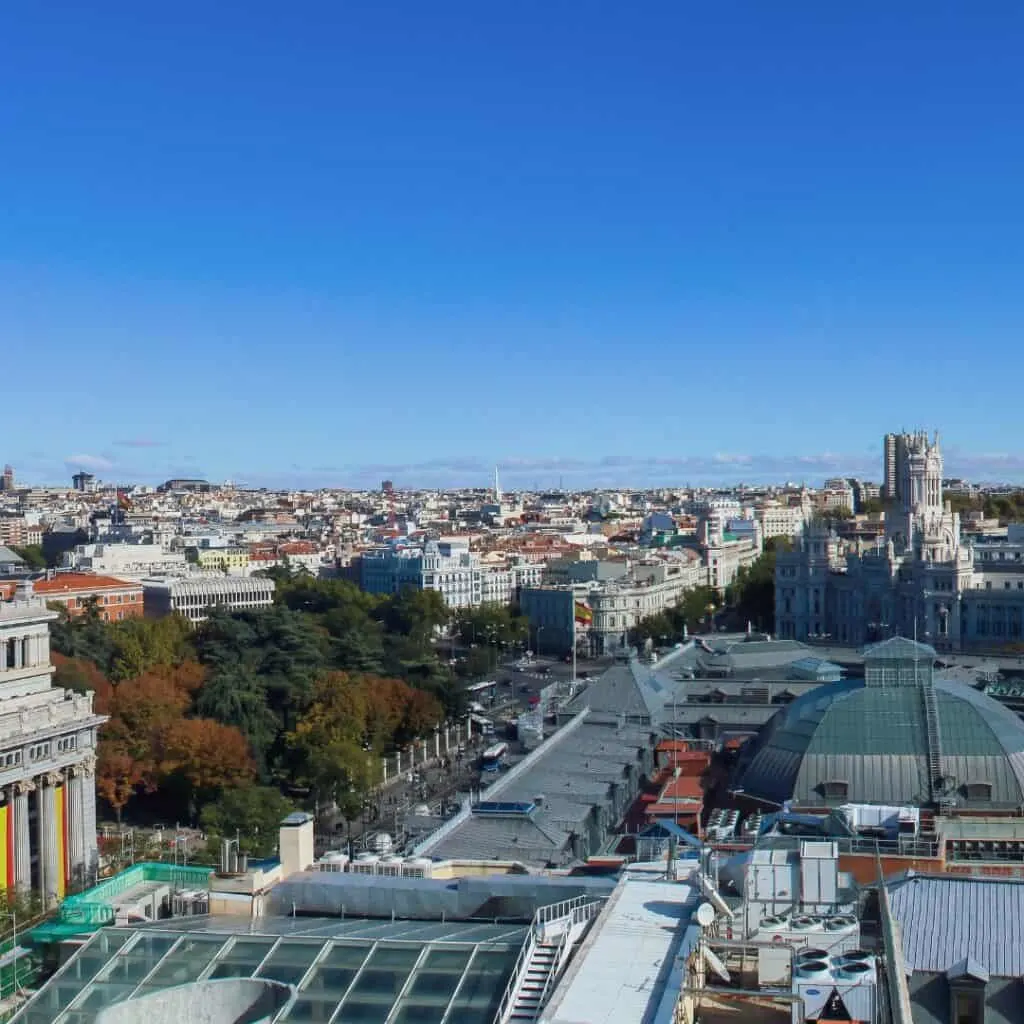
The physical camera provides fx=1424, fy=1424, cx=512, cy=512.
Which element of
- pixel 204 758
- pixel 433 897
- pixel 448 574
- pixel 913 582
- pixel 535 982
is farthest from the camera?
pixel 448 574

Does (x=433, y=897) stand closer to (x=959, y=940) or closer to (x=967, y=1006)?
(x=967, y=1006)

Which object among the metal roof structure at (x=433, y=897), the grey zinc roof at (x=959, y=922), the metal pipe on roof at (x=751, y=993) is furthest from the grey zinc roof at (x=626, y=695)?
the metal pipe on roof at (x=751, y=993)

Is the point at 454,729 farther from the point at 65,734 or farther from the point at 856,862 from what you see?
the point at 856,862

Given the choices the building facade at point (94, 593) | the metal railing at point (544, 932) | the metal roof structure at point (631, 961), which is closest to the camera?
the metal roof structure at point (631, 961)

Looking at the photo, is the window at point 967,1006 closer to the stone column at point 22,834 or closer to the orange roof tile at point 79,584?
the stone column at point 22,834

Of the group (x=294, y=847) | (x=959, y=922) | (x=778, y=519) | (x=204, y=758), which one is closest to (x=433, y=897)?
(x=294, y=847)

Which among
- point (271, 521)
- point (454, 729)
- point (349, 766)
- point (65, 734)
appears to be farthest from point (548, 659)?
point (271, 521)

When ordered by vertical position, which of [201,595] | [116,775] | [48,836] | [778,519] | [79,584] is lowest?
[116,775]
